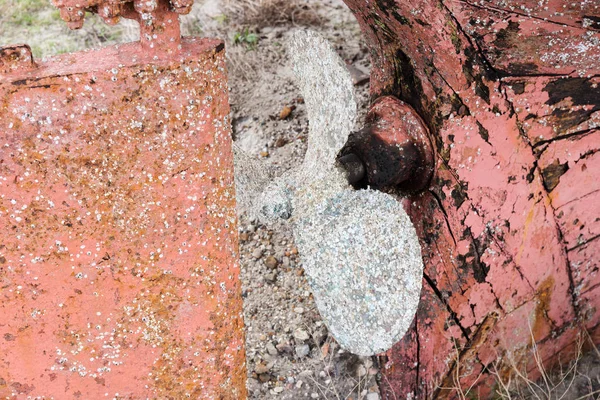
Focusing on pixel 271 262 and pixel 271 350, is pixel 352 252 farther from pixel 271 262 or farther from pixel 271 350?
pixel 271 262

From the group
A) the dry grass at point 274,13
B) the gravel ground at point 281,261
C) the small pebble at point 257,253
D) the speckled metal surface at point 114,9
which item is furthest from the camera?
the dry grass at point 274,13

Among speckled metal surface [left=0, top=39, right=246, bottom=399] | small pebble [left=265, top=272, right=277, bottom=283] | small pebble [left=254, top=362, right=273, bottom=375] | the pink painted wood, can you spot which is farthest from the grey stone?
small pebble [left=265, top=272, right=277, bottom=283]

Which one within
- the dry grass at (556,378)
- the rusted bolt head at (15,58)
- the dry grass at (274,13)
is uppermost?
the rusted bolt head at (15,58)

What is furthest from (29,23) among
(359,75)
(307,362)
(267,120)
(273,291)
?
(307,362)

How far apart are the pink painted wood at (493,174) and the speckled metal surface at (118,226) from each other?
71 centimetres

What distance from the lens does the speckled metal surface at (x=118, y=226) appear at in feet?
4.75

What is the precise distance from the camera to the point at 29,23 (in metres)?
5.04

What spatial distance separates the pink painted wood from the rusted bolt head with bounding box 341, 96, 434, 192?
0.04 m

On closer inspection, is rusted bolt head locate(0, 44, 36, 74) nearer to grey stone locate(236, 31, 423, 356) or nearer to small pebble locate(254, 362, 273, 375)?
grey stone locate(236, 31, 423, 356)

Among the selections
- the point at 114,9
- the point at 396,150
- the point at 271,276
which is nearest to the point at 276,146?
the point at 271,276

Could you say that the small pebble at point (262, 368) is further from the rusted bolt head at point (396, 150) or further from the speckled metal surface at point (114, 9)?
the speckled metal surface at point (114, 9)

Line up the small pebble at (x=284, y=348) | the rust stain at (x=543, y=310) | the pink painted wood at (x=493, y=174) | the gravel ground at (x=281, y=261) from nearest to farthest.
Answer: the pink painted wood at (x=493, y=174), the rust stain at (x=543, y=310), the gravel ground at (x=281, y=261), the small pebble at (x=284, y=348)

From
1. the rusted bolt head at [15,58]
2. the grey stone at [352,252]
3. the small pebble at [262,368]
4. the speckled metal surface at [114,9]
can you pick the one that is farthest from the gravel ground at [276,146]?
the rusted bolt head at [15,58]

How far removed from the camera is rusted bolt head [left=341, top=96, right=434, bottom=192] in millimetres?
2082
